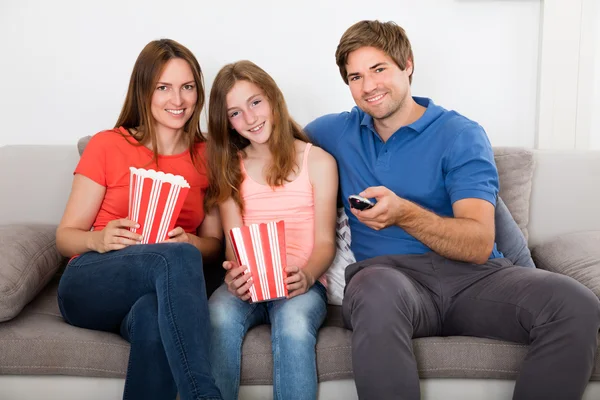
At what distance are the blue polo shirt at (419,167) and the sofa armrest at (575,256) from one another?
0.92ft

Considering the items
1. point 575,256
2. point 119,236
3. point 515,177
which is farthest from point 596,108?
point 119,236

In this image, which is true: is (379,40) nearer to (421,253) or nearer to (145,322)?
(421,253)

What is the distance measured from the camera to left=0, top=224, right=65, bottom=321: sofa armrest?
6.96 feet

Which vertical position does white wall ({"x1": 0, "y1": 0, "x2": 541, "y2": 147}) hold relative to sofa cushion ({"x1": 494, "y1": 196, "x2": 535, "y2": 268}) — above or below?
above

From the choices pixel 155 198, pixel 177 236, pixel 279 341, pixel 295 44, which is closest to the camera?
pixel 155 198

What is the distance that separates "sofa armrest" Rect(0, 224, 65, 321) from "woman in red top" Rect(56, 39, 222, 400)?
132mm

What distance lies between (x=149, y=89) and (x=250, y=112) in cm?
35

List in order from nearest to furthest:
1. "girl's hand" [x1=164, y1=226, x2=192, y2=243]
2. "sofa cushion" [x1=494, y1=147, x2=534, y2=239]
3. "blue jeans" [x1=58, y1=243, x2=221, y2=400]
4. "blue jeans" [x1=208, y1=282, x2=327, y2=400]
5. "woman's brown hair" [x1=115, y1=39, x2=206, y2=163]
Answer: "blue jeans" [x1=58, y1=243, x2=221, y2=400] → "blue jeans" [x1=208, y1=282, x2=327, y2=400] → "girl's hand" [x1=164, y1=226, x2=192, y2=243] → "woman's brown hair" [x1=115, y1=39, x2=206, y2=163] → "sofa cushion" [x1=494, y1=147, x2=534, y2=239]

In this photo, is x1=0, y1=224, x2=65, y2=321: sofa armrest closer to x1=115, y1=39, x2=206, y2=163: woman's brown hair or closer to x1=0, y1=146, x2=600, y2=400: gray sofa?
x1=0, y1=146, x2=600, y2=400: gray sofa

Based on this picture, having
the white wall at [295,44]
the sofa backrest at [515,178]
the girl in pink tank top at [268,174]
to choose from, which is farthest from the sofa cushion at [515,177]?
the girl in pink tank top at [268,174]

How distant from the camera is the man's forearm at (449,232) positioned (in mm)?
2025

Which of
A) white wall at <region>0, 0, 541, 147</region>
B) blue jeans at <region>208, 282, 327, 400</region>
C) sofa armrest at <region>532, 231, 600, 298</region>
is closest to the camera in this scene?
blue jeans at <region>208, 282, 327, 400</region>

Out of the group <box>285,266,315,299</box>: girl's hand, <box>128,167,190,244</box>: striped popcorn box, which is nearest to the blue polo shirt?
<box>285,266,315,299</box>: girl's hand

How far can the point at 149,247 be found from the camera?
6.59 ft
